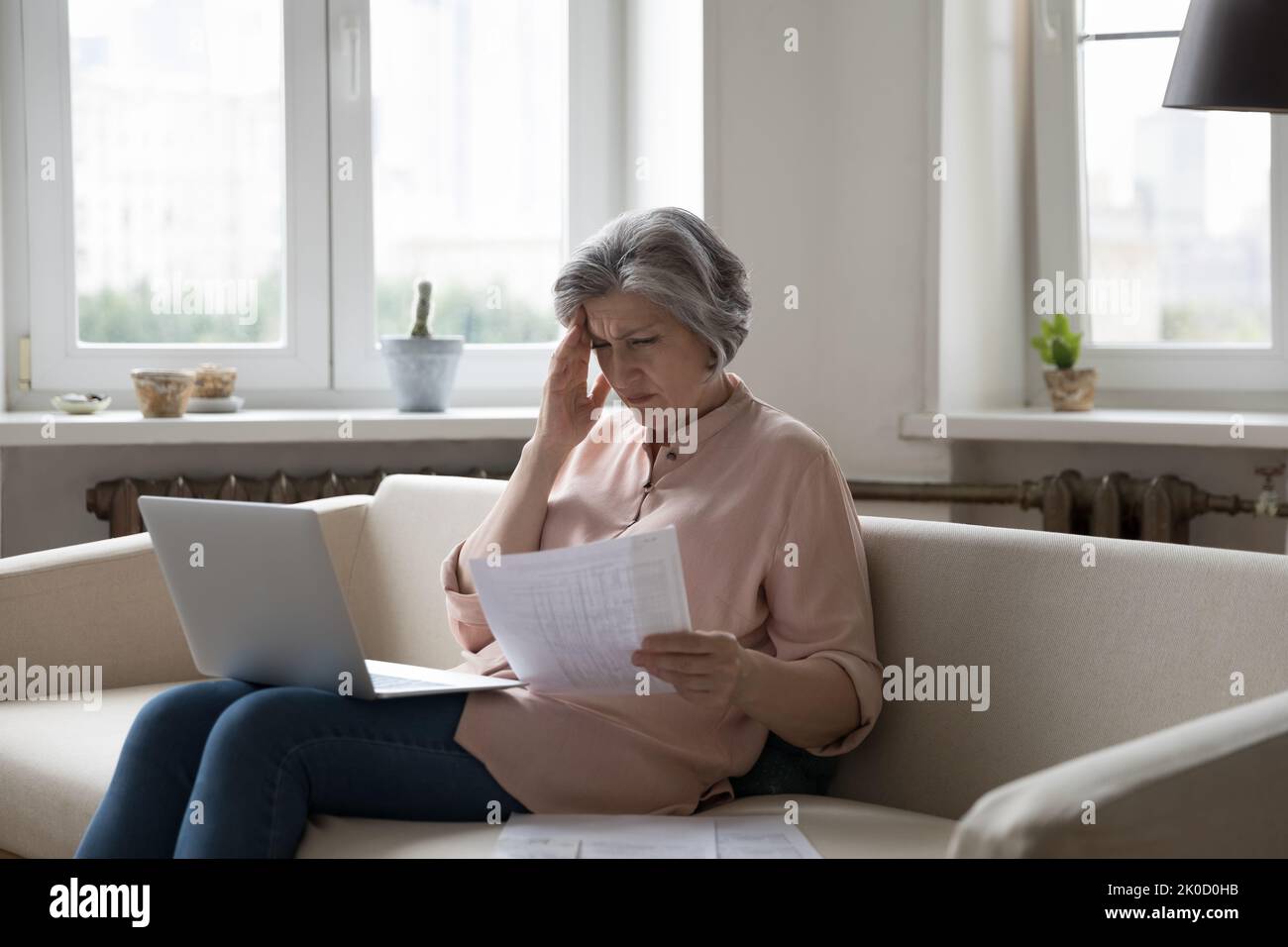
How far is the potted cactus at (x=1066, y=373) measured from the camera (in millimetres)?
3021

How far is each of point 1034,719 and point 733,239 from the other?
1.54 metres

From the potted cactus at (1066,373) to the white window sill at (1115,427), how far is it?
3cm

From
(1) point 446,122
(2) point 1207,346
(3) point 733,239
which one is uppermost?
(1) point 446,122

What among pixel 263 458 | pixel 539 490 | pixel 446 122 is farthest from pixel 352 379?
pixel 539 490

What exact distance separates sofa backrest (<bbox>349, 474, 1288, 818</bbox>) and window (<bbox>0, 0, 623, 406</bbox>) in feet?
5.65

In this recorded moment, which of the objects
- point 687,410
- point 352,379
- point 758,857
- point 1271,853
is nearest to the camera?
point 1271,853

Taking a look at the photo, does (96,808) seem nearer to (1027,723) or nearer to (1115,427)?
(1027,723)

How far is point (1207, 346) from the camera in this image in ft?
10.1

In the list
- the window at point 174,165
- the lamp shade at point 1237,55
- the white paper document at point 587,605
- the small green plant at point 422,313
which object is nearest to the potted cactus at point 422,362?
the small green plant at point 422,313

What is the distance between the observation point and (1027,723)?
1.68m

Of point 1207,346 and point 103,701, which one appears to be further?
point 1207,346

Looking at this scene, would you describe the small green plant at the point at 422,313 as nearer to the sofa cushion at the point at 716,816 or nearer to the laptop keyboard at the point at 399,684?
the laptop keyboard at the point at 399,684

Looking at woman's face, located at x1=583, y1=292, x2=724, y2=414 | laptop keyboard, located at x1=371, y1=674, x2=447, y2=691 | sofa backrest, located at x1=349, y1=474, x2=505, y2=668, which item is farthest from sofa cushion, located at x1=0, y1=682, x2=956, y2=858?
woman's face, located at x1=583, y1=292, x2=724, y2=414
